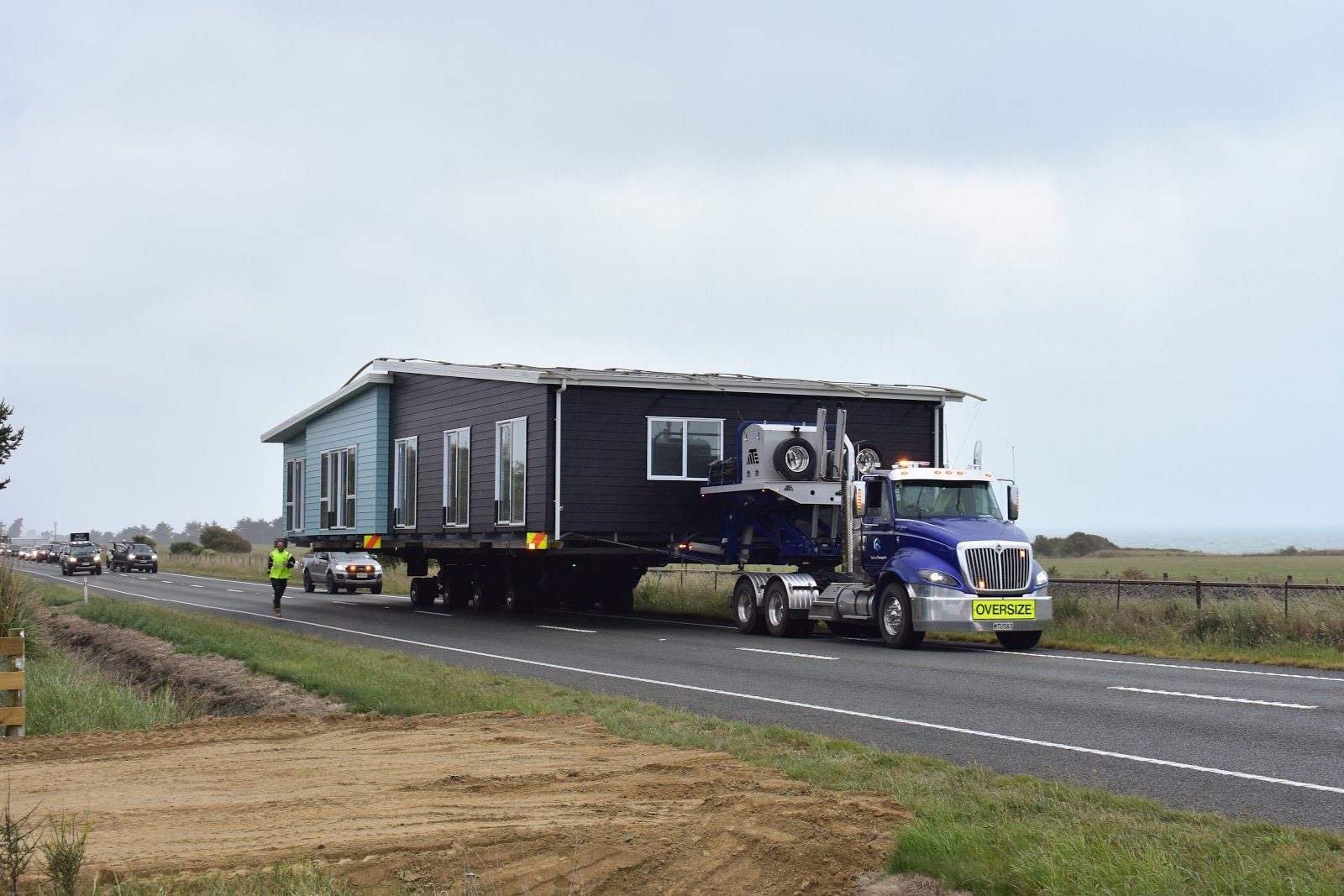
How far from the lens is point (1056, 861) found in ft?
20.9

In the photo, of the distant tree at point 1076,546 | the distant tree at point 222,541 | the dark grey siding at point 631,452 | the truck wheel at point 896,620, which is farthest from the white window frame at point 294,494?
the distant tree at point 222,541

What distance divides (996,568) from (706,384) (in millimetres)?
8890

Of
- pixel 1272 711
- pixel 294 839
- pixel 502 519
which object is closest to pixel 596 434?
pixel 502 519

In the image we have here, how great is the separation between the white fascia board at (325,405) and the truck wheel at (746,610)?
14.0 meters

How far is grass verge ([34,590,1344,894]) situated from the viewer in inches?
240

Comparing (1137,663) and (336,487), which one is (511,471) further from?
(1137,663)

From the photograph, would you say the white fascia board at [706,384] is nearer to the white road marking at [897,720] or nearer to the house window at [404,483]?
the house window at [404,483]

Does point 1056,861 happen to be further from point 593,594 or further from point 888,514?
point 593,594

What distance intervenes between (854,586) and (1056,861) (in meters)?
15.6

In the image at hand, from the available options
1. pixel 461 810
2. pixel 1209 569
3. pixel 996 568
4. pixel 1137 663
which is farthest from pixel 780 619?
pixel 1209 569

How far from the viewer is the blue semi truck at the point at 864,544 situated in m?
19.9

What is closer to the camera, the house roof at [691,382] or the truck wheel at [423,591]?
the house roof at [691,382]

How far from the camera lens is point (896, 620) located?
20562 mm

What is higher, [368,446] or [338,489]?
[368,446]
